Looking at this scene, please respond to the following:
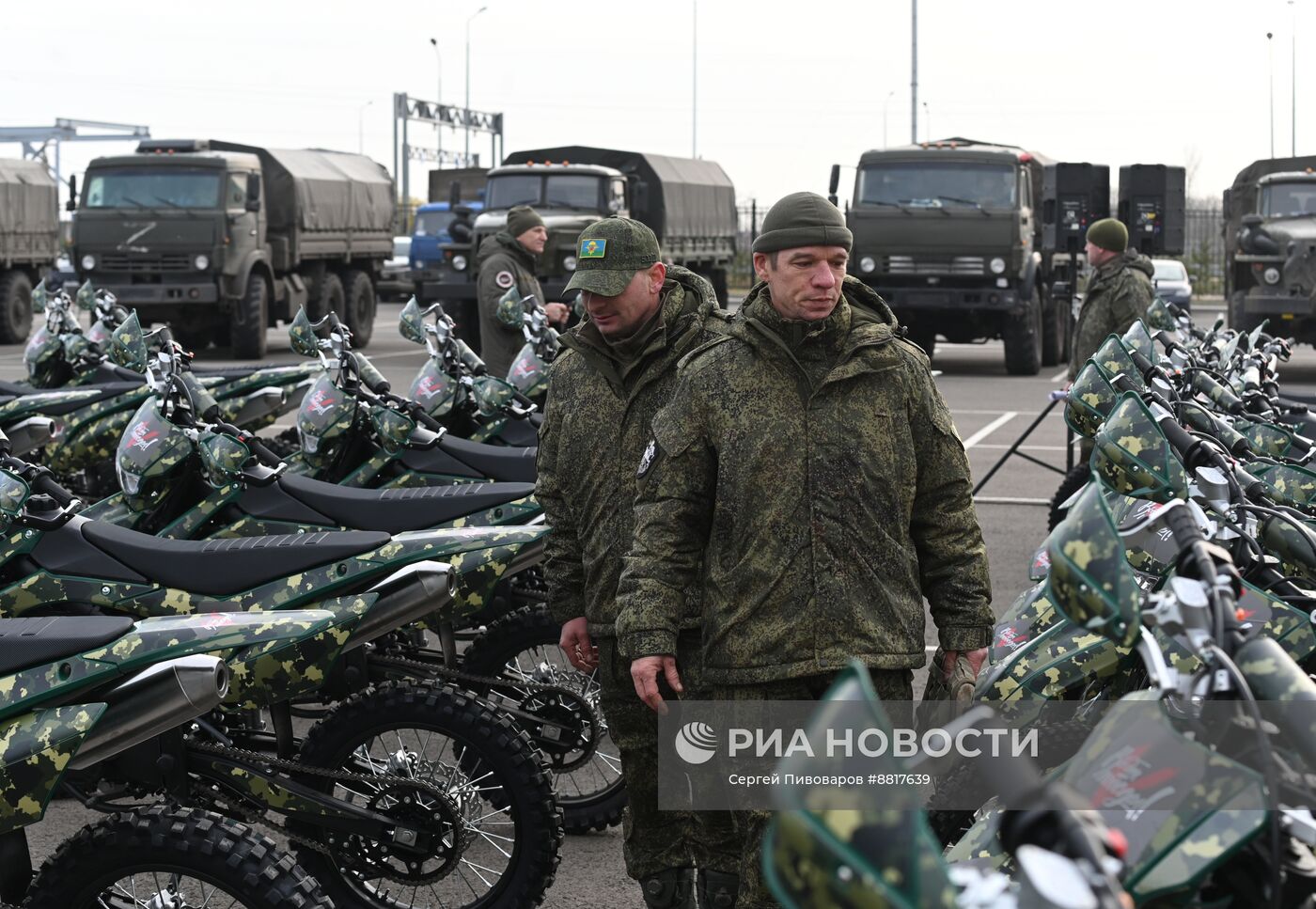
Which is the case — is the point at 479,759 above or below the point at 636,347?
below

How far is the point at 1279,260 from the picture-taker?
62.8ft

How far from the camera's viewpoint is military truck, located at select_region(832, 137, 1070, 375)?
2012cm

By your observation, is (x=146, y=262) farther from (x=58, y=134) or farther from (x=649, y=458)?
(x=58, y=134)

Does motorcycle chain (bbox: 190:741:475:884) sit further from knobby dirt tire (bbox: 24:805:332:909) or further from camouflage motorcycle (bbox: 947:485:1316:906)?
camouflage motorcycle (bbox: 947:485:1316:906)

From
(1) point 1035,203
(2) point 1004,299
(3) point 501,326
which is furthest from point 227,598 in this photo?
(1) point 1035,203

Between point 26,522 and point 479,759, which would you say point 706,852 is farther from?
point 26,522

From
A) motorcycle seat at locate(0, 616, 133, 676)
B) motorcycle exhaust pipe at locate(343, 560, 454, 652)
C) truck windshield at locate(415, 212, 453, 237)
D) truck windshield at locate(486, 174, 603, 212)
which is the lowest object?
motorcycle exhaust pipe at locate(343, 560, 454, 652)

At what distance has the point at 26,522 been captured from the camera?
454cm

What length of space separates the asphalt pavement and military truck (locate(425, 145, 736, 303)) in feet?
6.54

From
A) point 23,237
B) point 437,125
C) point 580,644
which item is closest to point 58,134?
point 437,125

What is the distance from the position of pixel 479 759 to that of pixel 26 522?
4.38 ft

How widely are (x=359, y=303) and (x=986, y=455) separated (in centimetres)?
1395

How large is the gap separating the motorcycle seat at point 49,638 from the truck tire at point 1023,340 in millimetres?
17751

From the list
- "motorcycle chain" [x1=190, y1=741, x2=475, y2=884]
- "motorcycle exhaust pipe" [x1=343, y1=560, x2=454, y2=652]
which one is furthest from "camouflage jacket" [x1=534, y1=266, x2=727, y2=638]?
"motorcycle chain" [x1=190, y1=741, x2=475, y2=884]
